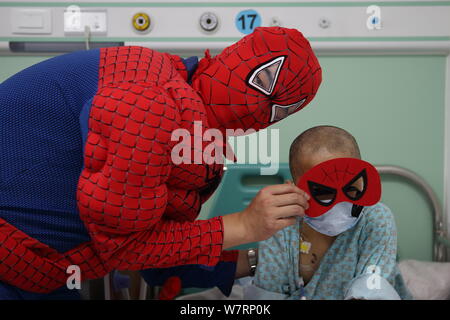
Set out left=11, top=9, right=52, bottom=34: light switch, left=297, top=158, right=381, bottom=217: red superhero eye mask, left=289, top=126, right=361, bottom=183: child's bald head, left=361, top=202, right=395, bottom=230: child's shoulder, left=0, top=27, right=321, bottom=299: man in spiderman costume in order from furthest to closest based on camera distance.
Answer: left=11, top=9, right=52, bottom=34: light switch, left=361, top=202, right=395, bottom=230: child's shoulder, left=289, top=126, right=361, bottom=183: child's bald head, left=297, top=158, right=381, bottom=217: red superhero eye mask, left=0, top=27, right=321, bottom=299: man in spiderman costume

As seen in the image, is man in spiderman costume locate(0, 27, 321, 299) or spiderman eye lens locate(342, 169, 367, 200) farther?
spiderman eye lens locate(342, 169, 367, 200)

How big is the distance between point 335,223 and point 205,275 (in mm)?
358

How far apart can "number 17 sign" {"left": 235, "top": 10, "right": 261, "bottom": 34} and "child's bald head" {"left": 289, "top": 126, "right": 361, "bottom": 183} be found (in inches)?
21.7

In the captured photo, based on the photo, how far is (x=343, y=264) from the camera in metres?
0.92

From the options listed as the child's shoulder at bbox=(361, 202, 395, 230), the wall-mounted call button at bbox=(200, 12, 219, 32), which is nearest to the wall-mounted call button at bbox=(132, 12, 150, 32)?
the wall-mounted call button at bbox=(200, 12, 219, 32)

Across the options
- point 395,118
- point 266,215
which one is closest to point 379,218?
point 395,118

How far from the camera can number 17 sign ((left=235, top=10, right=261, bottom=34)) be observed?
1234mm

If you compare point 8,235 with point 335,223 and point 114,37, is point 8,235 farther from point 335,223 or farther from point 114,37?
point 114,37

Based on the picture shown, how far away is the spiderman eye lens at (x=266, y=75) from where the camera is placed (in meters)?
0.63

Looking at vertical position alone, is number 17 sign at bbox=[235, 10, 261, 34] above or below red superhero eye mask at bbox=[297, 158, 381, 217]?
above

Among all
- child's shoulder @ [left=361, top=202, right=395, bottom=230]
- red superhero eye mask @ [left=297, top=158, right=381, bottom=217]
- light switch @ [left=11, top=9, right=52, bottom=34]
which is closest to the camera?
red superhero eye mask @ [left=297, top=158, right=381, bottom=217]

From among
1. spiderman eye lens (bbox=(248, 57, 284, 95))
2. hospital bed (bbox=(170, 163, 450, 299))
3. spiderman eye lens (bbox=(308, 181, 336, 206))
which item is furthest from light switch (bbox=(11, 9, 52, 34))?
spiderman eye lens (bbox=(308, 181, 336, 206))

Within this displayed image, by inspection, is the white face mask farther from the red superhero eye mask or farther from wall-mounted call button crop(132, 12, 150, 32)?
wall-mounted call button crop(132, 12, 150, 32)

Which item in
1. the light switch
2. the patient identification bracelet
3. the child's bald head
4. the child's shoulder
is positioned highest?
the light switch
